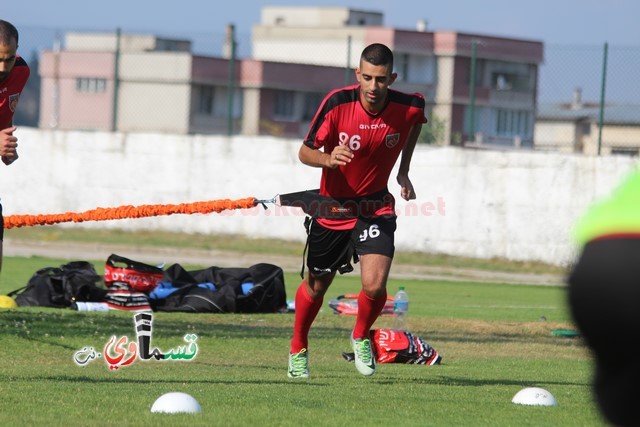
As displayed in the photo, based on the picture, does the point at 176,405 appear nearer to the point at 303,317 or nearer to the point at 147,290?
the point at 303,317

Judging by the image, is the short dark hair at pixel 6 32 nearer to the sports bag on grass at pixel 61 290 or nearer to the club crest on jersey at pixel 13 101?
the club crest on jersey at pixel 13 101

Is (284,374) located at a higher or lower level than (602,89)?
lower

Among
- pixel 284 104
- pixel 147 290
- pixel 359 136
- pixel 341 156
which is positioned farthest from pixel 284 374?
pixel 284 104

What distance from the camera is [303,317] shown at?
929cm

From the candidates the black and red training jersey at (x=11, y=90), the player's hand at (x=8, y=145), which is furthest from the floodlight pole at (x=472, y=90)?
the player's hand at (x=8, y=145)

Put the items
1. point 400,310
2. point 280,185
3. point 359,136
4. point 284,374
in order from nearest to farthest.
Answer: point 359,136 < point 284,374 < point 400,310 < point 280,185

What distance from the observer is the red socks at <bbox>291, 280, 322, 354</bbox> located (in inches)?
A: 362

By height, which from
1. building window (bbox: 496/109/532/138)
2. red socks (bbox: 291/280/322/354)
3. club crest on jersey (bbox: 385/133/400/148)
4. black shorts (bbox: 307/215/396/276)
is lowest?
red socks (bbox: 291/280/322/354)

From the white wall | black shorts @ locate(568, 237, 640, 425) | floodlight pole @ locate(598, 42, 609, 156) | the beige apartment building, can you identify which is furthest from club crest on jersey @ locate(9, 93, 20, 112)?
the beige apartment building

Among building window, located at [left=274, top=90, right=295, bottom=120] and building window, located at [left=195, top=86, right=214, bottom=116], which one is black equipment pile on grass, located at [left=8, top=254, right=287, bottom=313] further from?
building window, located at [left=274, top=90, right=295, bottom=120]

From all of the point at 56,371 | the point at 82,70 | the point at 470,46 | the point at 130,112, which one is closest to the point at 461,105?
the point at 470,46

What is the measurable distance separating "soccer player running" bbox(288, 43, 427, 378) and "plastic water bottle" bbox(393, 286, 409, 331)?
182 inches

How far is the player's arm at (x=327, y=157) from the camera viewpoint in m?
8.16

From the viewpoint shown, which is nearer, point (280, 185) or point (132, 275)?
point (132, 275)
